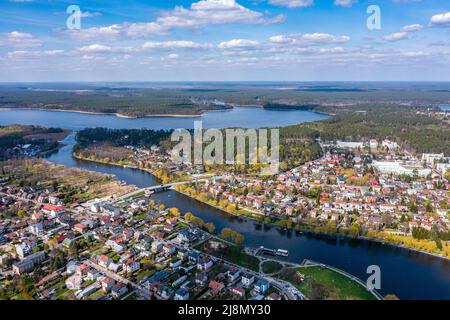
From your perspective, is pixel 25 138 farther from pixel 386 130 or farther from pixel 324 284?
pixel 386 130

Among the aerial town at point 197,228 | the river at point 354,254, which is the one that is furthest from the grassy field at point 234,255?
the river at point 354,254

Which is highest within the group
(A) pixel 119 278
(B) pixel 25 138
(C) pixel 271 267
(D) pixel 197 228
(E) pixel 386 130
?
(E) pixel 386 130

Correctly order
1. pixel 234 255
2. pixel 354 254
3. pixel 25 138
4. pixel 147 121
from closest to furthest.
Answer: pixel 234 255 → pixel 354 254 → pixel 25 138 → pixel 147 121

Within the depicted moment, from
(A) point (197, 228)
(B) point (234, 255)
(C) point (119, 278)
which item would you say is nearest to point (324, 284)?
(B) point (234, 255)

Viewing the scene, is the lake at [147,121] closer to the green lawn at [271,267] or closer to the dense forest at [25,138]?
the dense forest at [25,138]

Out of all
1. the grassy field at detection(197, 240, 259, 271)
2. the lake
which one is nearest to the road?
the grassy field at detection(197, 240, 259, 271)
